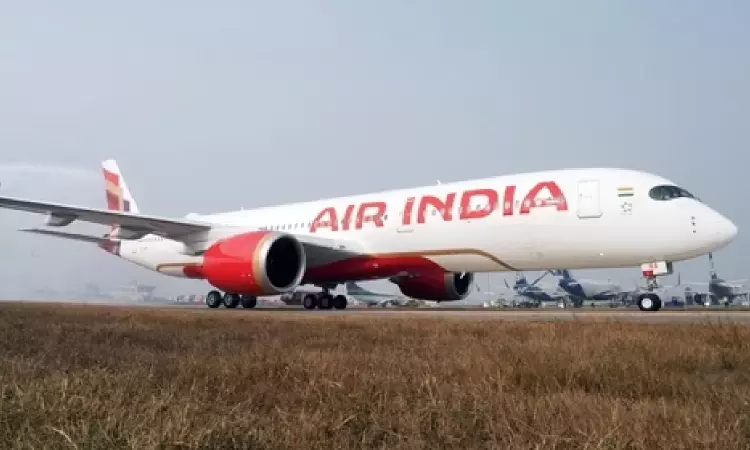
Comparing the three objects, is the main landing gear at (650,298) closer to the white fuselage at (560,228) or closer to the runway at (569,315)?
the runway at (569,315)

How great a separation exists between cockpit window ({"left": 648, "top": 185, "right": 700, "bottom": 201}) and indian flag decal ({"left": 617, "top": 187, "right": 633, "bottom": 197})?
1.40 ft

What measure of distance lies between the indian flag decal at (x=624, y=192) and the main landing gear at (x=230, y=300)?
1231 centimetres

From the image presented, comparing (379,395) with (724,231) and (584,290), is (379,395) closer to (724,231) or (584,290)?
(724,231)

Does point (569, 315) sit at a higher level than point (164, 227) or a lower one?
lower

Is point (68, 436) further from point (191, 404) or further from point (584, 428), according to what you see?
point (584, 428)

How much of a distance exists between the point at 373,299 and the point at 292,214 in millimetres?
45132

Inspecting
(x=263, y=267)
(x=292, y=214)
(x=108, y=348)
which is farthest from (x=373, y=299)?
(x=108, y=348)

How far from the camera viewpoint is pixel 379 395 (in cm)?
366

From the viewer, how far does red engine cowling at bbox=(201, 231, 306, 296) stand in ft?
63.7

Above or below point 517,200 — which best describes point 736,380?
below

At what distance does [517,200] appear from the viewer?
18.3 m

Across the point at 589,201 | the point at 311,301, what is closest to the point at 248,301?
the point at 311,301

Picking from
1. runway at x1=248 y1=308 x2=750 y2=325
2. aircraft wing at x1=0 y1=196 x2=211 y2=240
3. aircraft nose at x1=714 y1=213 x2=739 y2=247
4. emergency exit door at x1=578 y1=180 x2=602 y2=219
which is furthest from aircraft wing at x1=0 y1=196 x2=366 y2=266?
aircraft nose at x1=714 y1=213 x2=739 y2=247

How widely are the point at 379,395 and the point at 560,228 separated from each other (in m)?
14.6
